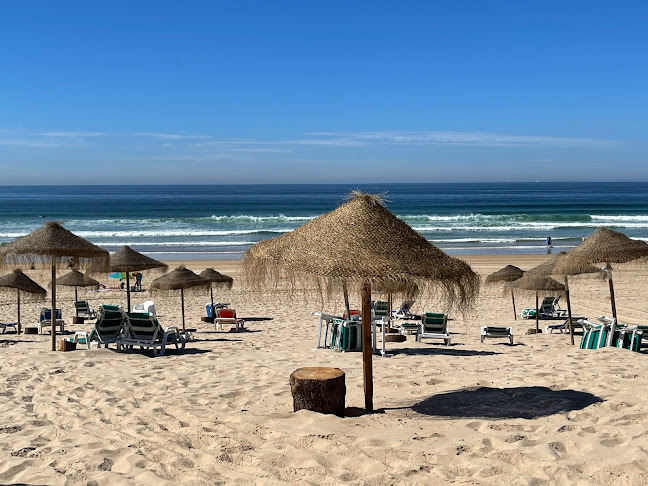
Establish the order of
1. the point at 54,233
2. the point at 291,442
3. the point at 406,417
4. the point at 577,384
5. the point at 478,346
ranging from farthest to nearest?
the point at 478,346 < the point at 54,233 < the point at 577,384 < the point at 406,417 < the point at 291,442

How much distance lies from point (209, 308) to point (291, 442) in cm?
1035

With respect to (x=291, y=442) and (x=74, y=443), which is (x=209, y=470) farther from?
(x=74, y=443)

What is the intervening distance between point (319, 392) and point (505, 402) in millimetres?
1922

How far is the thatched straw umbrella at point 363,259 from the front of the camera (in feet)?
17.1

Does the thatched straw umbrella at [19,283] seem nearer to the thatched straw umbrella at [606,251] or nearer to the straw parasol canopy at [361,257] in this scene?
the straw parasol canopy at [361,257]

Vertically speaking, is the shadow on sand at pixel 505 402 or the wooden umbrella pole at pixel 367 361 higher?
the wooden umbrella pole at pixel 367 361

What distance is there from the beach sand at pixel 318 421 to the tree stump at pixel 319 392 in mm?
131

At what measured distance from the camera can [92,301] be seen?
60.6 feet

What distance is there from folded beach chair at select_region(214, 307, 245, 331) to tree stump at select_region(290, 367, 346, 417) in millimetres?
7515

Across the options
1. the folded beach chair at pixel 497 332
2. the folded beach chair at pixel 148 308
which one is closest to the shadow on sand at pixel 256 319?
the folded beach chair at pixel 148 308

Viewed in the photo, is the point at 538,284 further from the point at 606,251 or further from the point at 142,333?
the point at 142,333

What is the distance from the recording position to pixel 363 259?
17.2ft

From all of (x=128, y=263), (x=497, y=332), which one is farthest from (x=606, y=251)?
(x=128, y=263)

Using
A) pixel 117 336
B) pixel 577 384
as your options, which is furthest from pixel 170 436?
pixel 117 336
